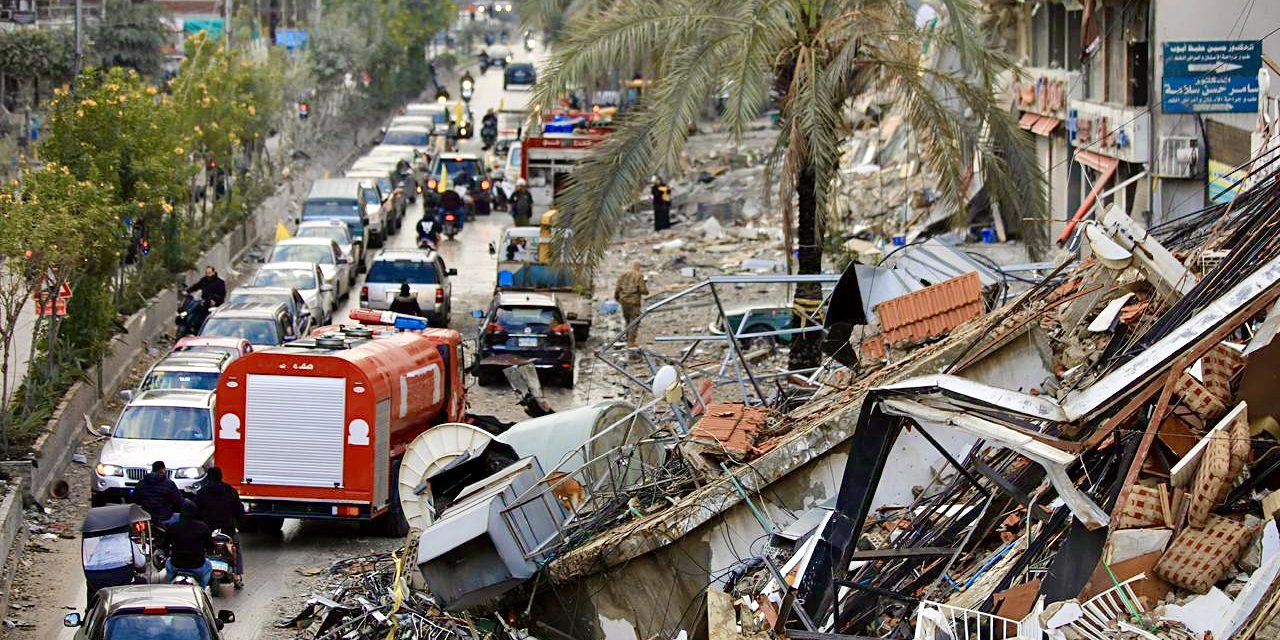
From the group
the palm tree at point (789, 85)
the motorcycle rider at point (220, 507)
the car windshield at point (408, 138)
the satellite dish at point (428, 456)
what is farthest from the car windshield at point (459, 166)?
the motorcycle rider at point (220, 507)

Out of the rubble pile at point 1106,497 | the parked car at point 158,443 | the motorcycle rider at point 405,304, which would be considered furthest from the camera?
the motorcycle rider at point 405,304

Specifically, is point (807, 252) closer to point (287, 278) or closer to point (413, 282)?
point (413, 282)

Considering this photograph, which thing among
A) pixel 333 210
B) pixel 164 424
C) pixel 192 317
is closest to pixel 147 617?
pixel 164 424

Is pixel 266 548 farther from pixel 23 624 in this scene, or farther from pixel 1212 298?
pixel 1212 298

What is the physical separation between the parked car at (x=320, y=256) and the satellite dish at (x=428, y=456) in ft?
58.4

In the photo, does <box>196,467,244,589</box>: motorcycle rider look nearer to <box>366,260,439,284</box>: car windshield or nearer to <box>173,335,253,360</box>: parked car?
<box>173,335,253,360</box>: parked car

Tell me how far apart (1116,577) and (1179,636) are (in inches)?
24.0

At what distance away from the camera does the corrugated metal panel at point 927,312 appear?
17.3 meters

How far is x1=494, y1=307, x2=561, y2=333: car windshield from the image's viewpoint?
1116 inches

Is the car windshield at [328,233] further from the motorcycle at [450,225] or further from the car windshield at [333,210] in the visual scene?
the motorcycle at [450,225]

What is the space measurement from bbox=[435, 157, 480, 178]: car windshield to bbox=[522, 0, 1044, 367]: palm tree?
107 feet

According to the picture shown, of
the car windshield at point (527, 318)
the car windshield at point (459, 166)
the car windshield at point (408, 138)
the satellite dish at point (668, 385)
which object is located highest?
the car windshield at point (408, 138)

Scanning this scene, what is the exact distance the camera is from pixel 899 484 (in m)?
14.4

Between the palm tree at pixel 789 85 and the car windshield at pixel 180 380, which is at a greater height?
the palm tree at pixel 789 85
